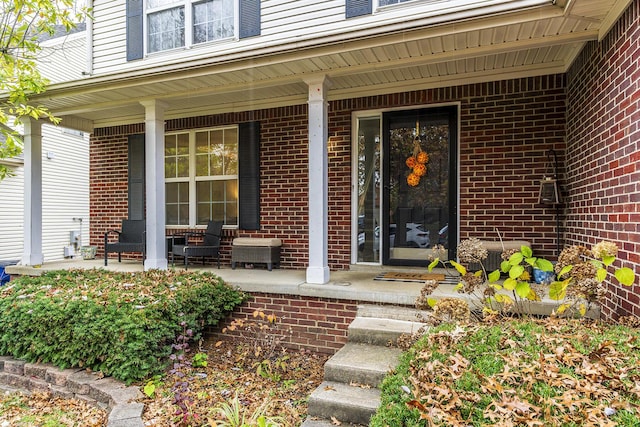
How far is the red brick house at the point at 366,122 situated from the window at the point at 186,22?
0.02 m

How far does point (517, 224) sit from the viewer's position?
4.57 m

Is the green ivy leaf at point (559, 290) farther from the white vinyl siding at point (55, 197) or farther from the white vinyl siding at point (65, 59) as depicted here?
the white vinyl siding at point (65, 59)

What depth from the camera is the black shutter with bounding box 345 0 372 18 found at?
5.03 metres

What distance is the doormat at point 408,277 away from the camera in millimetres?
4297

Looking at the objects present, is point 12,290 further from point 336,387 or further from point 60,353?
point 336,387

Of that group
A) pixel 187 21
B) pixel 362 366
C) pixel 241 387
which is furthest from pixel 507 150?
pixel 187 21

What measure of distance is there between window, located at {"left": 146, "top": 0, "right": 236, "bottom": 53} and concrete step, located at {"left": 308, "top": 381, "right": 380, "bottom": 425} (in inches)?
208

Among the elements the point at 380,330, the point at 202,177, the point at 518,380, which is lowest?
the point at 380,330

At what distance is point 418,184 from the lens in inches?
195

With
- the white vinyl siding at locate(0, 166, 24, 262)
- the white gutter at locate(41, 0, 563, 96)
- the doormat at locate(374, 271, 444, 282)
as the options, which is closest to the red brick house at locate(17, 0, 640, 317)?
the white gutter at locate(41, 0, 563, 96)

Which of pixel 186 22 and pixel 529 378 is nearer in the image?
pixel 529 378

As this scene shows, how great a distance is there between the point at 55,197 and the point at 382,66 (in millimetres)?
10458

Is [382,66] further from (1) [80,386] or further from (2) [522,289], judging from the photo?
(1) [80,386]

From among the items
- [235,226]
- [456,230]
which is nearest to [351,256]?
[456,230]
